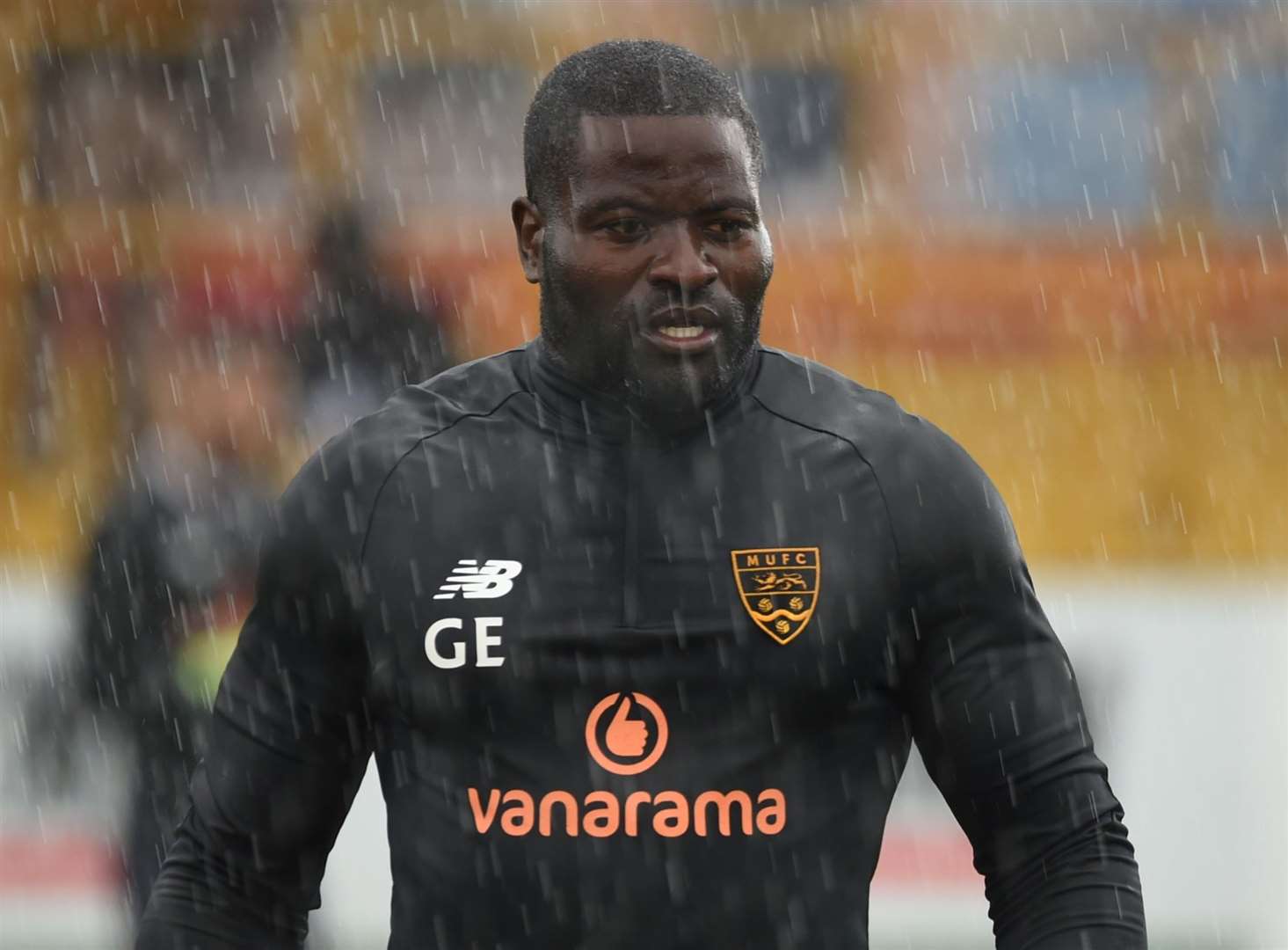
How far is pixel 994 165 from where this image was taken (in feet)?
38.5

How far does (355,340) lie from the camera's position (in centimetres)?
938

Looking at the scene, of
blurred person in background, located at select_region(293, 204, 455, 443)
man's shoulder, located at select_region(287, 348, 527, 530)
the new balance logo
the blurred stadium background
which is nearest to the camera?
the new balance logo

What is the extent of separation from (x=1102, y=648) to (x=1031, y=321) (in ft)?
10.1

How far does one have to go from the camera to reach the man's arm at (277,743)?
2.68 meters

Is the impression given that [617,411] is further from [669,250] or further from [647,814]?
[647,814]

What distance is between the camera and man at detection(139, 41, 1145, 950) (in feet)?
8.25

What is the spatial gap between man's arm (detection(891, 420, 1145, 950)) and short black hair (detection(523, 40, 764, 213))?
1.69 ft

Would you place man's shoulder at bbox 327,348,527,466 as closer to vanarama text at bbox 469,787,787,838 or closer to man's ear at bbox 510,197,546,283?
man's ear at bbox 510,197,546,283

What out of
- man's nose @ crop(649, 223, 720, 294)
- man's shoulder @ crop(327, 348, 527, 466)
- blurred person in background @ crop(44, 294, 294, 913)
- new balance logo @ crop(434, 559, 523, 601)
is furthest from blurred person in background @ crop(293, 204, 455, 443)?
man's nose @ crop(649, 223, 720, 294)

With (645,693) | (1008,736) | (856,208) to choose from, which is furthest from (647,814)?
(856,208)

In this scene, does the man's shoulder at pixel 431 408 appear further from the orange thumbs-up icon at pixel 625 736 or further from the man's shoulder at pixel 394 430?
the orange thumbs-up icon at pixel 625 736

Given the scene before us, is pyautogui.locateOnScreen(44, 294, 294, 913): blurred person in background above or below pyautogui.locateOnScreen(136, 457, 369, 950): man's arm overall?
above

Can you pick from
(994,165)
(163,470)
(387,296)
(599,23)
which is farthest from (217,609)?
(994,165)

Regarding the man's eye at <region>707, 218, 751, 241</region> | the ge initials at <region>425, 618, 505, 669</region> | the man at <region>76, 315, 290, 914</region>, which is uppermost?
the man at <region>76, 315, 290, 914</region>
